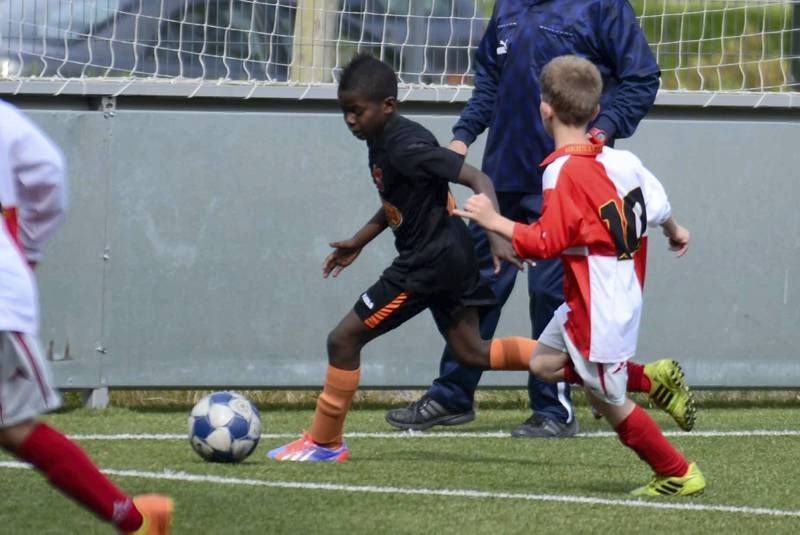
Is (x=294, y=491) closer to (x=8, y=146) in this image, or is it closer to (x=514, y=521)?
(x=514, y=521)

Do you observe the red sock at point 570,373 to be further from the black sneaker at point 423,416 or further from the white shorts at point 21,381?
the white shorts at point 21,381

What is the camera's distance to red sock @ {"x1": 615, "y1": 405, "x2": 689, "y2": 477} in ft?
18.0

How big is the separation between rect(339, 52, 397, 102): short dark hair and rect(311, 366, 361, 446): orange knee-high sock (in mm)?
1047

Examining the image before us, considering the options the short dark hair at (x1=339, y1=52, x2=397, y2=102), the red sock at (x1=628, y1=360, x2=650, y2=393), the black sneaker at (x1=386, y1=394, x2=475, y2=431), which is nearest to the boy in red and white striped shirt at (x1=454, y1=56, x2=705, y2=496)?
the red sock at (x1=628, y1=360, x2=650, y2=393)

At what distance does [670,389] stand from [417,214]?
116cm

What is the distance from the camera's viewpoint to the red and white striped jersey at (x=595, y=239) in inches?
211

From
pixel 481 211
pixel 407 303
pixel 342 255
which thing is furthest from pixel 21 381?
pixel 342 255

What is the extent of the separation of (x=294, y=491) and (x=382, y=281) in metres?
1.11

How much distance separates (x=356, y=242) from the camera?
657 cm

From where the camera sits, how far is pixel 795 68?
9.07 meters

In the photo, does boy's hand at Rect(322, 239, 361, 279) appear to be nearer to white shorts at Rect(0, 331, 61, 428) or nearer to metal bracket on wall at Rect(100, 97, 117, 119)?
metal bracket on wall at Rect(100, 97, 117, 119)

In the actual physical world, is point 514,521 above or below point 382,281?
below

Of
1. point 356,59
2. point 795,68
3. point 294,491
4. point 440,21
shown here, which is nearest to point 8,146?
point 294,491

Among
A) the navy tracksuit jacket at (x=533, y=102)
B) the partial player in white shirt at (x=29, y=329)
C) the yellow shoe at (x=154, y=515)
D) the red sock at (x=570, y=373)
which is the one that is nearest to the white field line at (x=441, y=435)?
the navy tracksuit jacket at (x=533, y=102)
